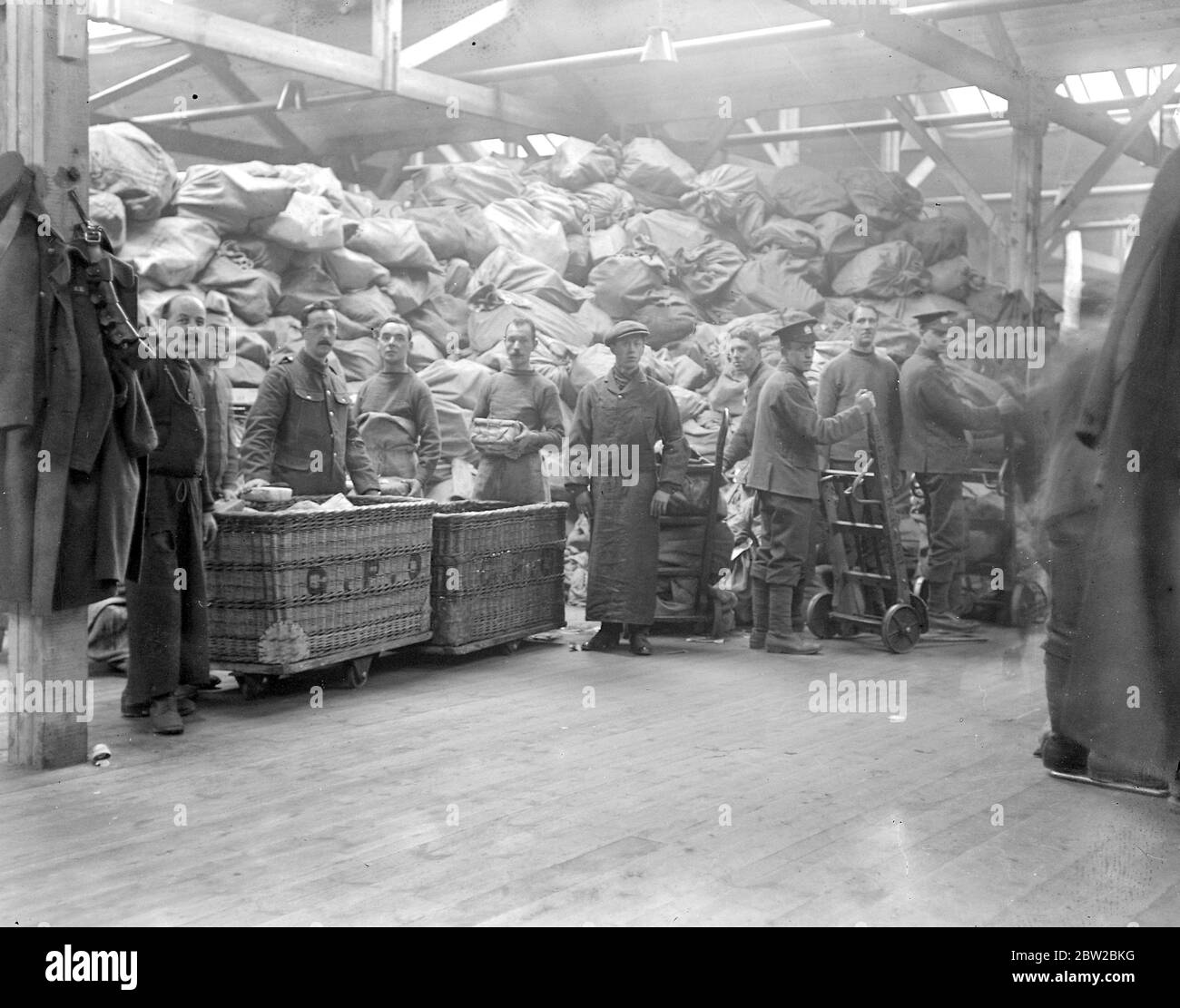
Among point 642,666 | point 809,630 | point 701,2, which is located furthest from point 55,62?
point 701,2

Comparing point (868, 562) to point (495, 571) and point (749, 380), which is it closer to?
point (749, 380)

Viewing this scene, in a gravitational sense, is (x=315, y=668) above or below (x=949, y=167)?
below

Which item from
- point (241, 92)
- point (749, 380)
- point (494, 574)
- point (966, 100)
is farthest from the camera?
point (966, 100)

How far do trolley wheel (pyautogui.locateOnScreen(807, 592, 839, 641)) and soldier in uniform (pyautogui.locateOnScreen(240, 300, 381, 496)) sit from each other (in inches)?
104

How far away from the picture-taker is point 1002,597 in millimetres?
7793

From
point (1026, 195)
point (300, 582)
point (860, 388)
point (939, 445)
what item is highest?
point (1026, 195)

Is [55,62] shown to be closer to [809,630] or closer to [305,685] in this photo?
[305,685]

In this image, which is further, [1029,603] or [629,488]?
[1029,603]

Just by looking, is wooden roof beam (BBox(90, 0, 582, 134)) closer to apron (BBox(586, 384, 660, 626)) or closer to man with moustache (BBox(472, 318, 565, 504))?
man with moustache (BBox(472, 318, 565, 504))

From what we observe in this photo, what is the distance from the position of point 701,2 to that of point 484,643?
6.72 metres

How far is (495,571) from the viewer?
657 cm

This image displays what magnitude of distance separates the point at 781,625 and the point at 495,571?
151 centimetres

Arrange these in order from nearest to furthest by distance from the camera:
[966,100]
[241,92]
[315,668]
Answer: [315,668], [241,92], [966,100]

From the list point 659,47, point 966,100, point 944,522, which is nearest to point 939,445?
point 944,522
